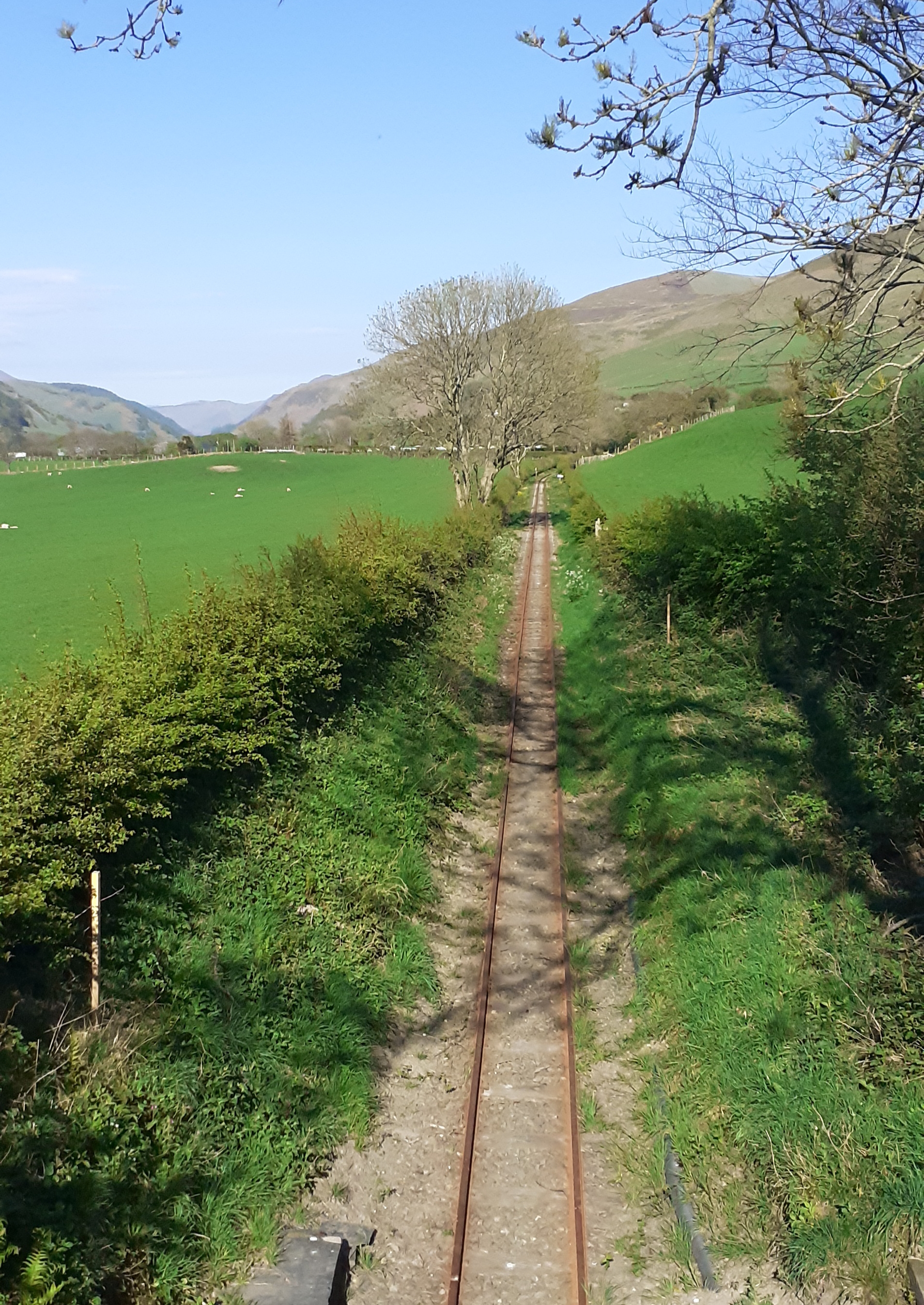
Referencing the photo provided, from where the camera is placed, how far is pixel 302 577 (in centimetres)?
1519

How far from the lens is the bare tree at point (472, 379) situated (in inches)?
1778

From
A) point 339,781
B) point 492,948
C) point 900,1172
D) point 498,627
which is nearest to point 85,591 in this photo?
point 498,627

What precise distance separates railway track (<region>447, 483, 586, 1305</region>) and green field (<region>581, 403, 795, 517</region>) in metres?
24.9

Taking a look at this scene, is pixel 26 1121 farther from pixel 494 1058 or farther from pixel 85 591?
pixel 85 591

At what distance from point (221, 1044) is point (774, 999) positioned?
14.9ft

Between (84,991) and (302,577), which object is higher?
(302,577)

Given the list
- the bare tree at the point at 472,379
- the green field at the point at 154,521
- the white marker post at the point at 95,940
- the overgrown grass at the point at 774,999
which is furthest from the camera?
the bare tree at the point at 472,379

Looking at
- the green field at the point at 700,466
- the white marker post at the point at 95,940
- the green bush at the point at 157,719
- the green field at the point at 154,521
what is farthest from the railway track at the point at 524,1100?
the green field at the point at 700,466

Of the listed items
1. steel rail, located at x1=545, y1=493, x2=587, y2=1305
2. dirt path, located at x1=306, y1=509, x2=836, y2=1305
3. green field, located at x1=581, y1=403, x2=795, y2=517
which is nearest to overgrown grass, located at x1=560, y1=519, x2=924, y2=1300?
dirt path, located at x1=306, y1=509, x2=836, y2=1305

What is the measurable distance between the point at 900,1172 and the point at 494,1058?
3.36m

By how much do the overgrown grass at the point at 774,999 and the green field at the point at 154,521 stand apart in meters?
7.29

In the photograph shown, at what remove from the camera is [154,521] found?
2069 inches

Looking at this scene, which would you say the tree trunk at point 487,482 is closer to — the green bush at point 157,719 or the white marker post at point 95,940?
the green bush at point 157,719

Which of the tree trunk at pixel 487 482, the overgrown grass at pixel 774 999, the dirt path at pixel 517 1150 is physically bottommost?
the dirt path at pixel 517 1150
